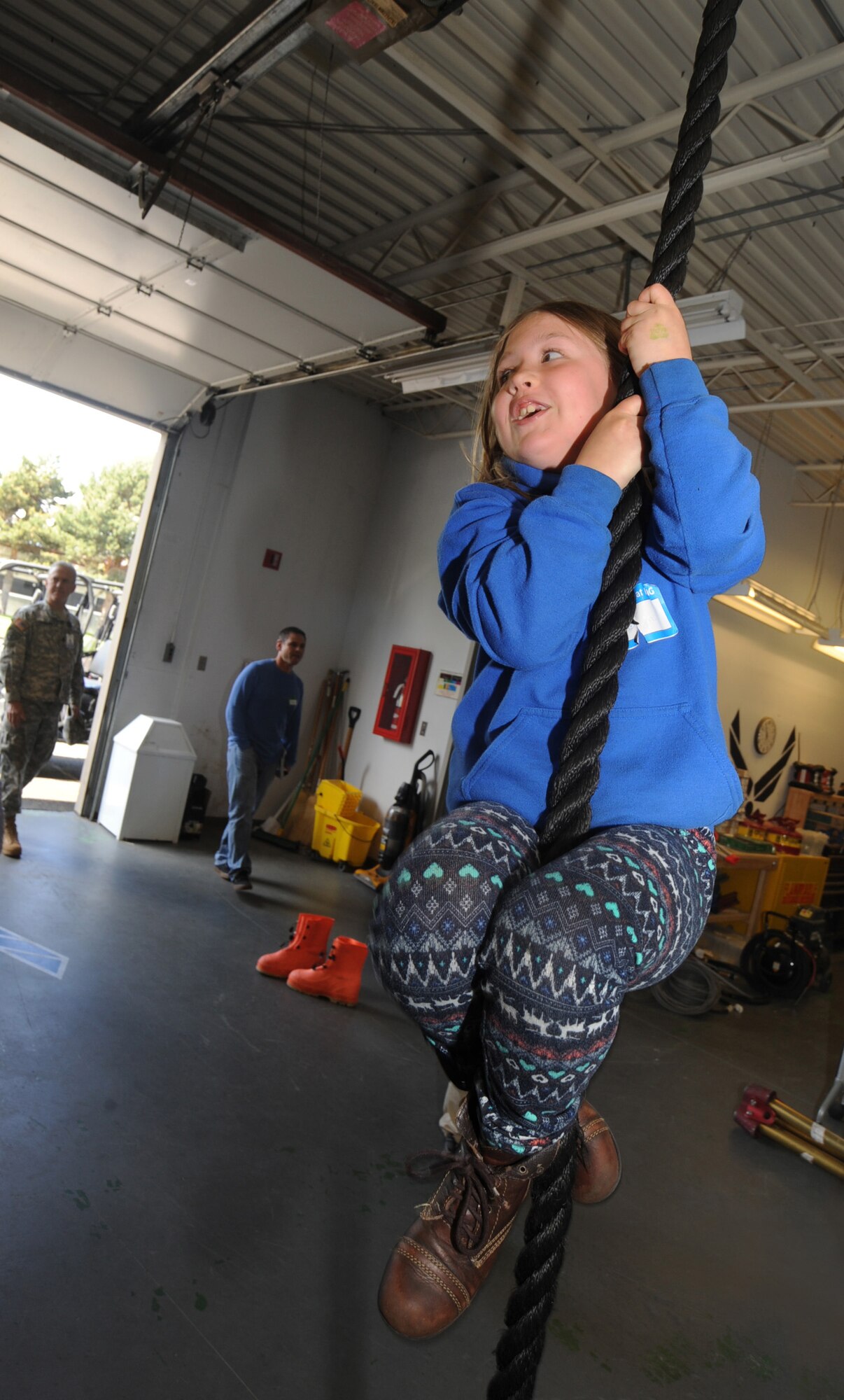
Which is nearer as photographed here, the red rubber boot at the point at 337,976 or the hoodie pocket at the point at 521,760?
the hoodie pocket at the point at 521,760

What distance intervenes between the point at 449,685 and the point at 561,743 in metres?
Answer: 6.73

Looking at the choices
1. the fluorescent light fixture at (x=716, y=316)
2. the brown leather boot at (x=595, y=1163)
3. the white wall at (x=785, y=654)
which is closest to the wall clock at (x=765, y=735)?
the white wall at (x=785, y=654)

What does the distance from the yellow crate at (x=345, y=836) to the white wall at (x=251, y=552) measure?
94 cm

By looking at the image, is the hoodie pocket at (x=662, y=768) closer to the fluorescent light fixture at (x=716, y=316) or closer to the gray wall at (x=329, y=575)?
the fluorescent light fixture at (x=716, y=316)

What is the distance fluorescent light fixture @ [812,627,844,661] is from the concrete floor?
176 inches

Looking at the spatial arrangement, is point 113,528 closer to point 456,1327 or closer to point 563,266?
point 563,266

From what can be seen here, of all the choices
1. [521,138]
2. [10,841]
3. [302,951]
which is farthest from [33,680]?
Answer: [521,138]

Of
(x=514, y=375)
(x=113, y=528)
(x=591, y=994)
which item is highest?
(x=113, y=528)

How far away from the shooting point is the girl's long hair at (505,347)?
3.60 feet

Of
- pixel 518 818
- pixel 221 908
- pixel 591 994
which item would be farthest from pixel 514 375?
pixel 221 908

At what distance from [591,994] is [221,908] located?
5049 mm

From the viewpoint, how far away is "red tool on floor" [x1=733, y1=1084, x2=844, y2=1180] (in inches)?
149

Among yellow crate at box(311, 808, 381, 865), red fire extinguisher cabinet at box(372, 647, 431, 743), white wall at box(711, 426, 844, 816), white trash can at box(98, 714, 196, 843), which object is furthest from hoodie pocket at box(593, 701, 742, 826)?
white wall at box(711, 426, 844, 816)

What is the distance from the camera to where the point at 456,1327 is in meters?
2.31
